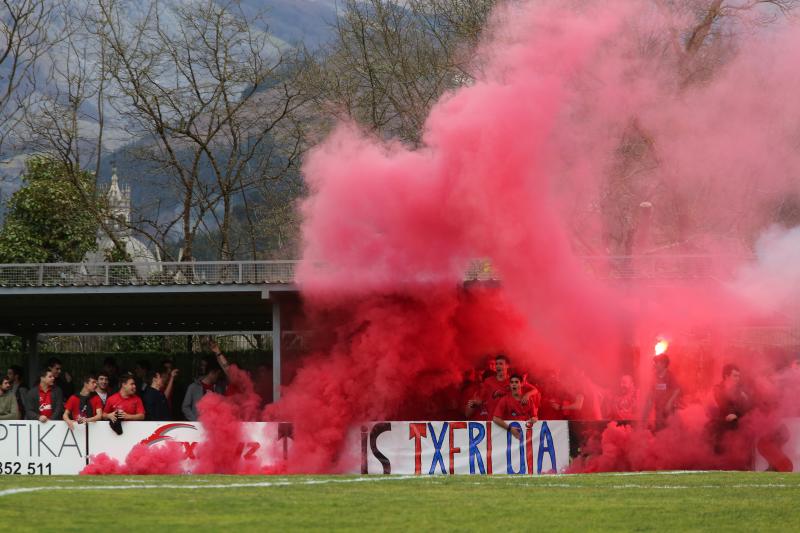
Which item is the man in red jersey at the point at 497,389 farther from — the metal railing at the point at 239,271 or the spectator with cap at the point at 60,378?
the spectator with cap at the point at 60,378

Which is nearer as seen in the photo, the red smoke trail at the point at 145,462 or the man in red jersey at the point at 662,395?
A: the man in red jersey at the point at 662,395

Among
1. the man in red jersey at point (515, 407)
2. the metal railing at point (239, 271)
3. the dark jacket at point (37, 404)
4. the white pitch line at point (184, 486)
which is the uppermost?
the metal railing at point (239, 271)

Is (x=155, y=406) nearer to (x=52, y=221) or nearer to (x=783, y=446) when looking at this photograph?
(x=783, y=446)

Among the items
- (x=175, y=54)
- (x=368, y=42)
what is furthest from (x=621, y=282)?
(x=175, y=54)

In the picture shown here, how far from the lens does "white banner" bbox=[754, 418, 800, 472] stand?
1727 cm

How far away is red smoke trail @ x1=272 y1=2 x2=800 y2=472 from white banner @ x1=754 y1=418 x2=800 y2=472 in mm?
493

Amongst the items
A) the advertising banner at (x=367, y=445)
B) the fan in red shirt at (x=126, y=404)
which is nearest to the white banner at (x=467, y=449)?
the advertising banner at (x=367, y=445)

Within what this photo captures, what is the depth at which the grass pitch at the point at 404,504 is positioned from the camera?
10242 mm

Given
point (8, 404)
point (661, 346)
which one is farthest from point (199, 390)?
point (661, 346)

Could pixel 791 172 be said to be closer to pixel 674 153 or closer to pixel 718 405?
pixel 674 153

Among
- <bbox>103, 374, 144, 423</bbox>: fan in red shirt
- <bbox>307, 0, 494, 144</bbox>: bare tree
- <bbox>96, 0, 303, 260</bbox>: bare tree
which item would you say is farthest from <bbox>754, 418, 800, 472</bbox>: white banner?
<bbox>96, 0, 303, 260</bbox>: bare tree

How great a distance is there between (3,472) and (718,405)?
33.1ft

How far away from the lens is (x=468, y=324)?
20.3 meters

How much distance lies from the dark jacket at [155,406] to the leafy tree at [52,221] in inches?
731
